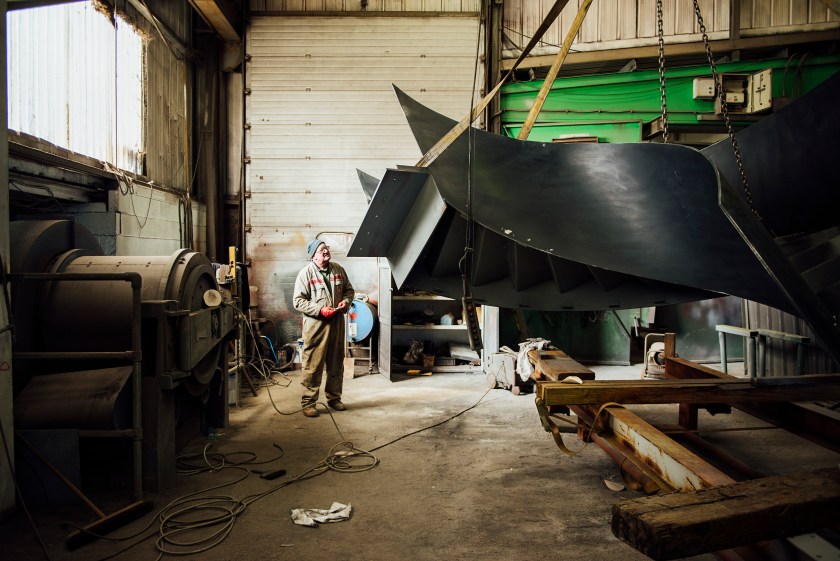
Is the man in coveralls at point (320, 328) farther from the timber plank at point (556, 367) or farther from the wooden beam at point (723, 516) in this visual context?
the wooden beam at point (723, 516)

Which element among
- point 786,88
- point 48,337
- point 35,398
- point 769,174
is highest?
point 786,88

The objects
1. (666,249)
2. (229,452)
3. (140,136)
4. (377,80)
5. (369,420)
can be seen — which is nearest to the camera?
(666,249)

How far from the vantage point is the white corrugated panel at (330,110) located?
23.1 feet

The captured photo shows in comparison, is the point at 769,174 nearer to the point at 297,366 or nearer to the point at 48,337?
the point at 48,337

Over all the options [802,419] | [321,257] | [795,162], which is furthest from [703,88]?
[321,257]

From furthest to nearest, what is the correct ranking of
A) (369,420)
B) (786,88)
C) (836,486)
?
(786,88) < (369,420) < (836,486)

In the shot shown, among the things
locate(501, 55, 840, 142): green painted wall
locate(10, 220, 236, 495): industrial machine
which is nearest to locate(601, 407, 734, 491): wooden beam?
locate(10, 220, 236, 495): industrial machine

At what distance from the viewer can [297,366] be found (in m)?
6.84

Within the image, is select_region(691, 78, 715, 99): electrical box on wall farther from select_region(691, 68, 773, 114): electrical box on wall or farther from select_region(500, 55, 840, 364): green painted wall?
select_region(500, 55, 840, 364): green painted wall

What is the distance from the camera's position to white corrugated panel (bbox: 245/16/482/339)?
7035 millimetres

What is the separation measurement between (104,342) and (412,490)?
7.04 feet

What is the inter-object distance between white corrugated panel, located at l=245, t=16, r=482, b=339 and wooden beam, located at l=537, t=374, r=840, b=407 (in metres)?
4.55

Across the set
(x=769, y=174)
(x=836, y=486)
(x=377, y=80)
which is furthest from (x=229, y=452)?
(x=377, y=80)

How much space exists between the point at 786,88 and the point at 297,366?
7.43 meters
